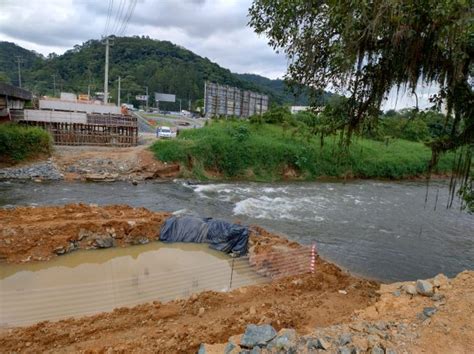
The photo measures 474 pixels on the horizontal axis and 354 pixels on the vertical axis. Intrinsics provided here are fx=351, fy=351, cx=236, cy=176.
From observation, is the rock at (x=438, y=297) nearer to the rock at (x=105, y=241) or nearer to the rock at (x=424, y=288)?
the rock at (x=424, y=288)

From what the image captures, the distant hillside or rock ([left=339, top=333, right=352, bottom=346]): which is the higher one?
the distant hillside

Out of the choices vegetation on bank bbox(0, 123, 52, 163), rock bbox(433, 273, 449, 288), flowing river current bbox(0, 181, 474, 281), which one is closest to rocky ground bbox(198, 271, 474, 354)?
rock bbox(433, 273, 449, 288)

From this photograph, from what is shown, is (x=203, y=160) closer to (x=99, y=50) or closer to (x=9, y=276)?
(x=9, y=276)

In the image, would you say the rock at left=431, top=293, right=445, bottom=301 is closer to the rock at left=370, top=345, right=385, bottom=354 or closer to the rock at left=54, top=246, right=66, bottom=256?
the rock at left=370, top=345, right=385, bottom=354

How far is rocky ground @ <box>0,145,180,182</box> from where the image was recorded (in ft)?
62.4

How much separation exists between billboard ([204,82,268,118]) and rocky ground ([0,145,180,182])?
46.4ft

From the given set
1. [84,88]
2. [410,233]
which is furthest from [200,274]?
[84,88]

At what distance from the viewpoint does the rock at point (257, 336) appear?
14.6ft

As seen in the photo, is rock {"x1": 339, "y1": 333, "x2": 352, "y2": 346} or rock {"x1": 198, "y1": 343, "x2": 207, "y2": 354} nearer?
rock {"x1": 339, "y1": 333, "x2": 352, "y2": 346}

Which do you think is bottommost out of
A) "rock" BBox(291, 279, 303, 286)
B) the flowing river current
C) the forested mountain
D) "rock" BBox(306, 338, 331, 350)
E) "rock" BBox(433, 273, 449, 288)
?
the flowing river current

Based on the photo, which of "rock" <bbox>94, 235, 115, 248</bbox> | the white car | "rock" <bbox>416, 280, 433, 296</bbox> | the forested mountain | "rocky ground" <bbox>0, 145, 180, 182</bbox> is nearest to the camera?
"rock" <bbox>416, 280, 433, 296</bbox>

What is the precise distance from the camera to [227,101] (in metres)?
37.3

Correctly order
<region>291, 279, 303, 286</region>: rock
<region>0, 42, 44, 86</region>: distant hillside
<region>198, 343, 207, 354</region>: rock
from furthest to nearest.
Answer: <region>0, 42, 44, 86</region>: distant hillside, <region>291, 279, 303, 286</region>: rock, <region>198, 343, 207, 354</region>: rock

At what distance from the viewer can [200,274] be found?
340 inches
